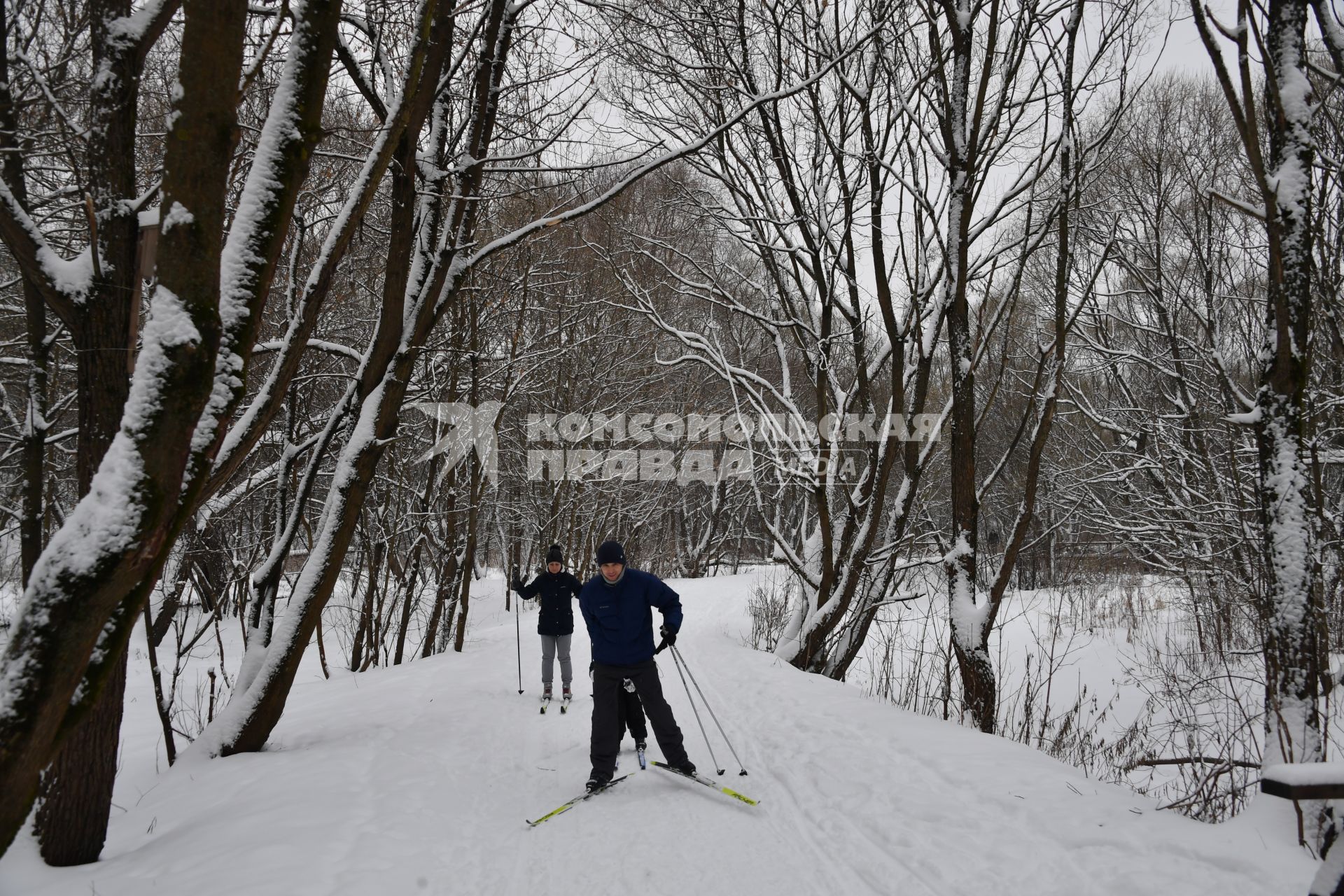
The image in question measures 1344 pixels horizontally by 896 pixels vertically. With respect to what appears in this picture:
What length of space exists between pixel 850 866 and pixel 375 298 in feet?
37.5

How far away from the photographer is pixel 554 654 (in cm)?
779

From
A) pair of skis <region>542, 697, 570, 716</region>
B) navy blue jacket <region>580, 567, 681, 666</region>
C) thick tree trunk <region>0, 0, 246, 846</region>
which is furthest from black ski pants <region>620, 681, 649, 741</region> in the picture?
thick tree trunk <region>0, 0, 246, 846</region>

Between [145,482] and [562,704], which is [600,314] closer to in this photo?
[562,704]

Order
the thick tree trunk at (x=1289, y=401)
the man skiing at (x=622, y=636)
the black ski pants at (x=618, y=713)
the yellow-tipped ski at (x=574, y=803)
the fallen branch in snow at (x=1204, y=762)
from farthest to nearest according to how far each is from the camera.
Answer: the man skiing at (x=622, y=636) < the black ski pants at (x=618, y=713) < the yellow-tipped ski at (x=574, y=803) < the fallen branch in snow at (x=1204, y=762) < the thick tree trunk at (x=1289, y=401)

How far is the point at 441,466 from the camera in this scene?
Result: 44.2 ft

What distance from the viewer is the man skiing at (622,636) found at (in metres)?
4.91

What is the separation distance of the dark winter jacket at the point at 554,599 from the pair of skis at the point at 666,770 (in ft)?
9.72

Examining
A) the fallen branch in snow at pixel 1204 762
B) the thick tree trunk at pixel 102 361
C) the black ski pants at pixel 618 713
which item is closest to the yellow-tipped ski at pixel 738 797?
the black ski pants at pixel 618 713

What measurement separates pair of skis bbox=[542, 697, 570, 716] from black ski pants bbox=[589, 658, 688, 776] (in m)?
2.31

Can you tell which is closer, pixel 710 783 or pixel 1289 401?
pixel 1289 401

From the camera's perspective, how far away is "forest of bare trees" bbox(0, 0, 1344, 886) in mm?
2346

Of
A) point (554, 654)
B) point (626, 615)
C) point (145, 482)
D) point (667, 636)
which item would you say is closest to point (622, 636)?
point (626, 615)

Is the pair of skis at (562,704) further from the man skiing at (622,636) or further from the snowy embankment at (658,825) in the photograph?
the man skiing at (622,636)

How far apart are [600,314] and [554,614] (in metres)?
10.6
